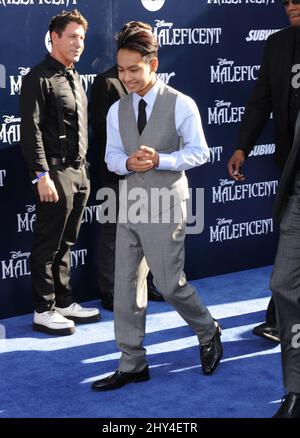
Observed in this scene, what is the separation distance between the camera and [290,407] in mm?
3936

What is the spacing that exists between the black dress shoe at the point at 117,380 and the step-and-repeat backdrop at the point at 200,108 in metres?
1.51

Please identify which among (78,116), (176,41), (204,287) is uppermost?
(176,41)

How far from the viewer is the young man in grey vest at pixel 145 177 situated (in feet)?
13.8

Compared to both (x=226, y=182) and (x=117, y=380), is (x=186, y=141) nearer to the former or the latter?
(x=117, y=380)

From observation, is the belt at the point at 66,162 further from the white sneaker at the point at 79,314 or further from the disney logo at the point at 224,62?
the disney logo at the point at 224,62

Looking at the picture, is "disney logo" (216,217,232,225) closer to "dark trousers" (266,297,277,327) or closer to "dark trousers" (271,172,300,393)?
"dark trousers" (266,297,277,327)

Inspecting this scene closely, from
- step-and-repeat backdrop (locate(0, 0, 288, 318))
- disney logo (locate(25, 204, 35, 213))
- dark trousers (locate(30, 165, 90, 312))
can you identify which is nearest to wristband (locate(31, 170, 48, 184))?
dark trousers (locate(30, 165, 90, 312))

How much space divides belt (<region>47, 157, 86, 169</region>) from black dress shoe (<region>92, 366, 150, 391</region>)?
1.47m

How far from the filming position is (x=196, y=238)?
6.71 m

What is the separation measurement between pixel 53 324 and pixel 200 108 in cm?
215

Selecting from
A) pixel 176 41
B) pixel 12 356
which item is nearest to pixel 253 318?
pixel 12 356

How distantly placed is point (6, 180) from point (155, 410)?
213 centimetres

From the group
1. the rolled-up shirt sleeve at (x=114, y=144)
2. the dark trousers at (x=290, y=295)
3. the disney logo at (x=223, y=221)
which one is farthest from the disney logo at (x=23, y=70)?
the dark trousers at (x=290, y=295)
